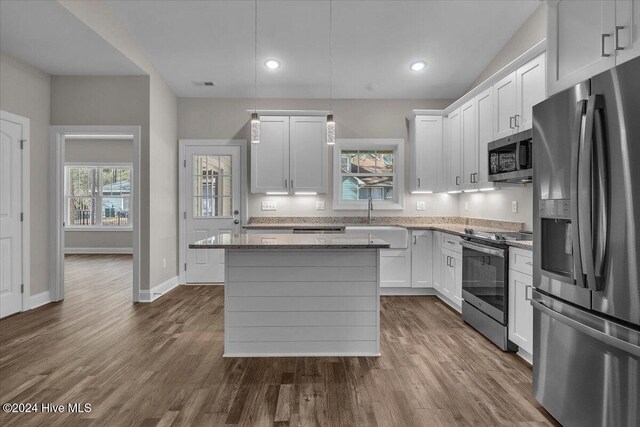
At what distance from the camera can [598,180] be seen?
165 centimetres

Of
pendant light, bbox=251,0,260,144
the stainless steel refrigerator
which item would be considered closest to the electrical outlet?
pendant light, bbox=251,0,260,144

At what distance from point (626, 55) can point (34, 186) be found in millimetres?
5346

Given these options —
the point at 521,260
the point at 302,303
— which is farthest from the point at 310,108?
the point at 521,260

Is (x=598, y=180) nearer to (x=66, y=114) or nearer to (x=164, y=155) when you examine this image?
(x=164, y=155)

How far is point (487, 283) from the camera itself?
3.25 meters

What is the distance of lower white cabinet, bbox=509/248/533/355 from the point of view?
2.69 metres

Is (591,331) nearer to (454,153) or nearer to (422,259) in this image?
(422,259)

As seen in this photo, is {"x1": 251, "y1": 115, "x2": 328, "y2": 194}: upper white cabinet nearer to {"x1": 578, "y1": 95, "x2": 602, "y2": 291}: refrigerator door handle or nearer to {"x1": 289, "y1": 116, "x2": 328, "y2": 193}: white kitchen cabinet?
{"x1": 289, "y1": 116, "x2": 328, "y2": 193}: white kitchen cabinet

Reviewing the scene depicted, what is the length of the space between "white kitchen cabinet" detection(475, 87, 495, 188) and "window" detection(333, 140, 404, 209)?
5.01 ft

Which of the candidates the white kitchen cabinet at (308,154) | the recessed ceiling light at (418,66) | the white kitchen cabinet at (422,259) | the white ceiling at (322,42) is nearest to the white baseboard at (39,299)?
the white ceiling at (322,42)

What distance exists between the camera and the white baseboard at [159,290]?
451 centimetres

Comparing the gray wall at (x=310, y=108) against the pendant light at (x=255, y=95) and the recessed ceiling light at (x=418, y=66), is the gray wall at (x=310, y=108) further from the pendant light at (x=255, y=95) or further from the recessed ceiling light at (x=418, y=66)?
the recessed ceiling light at (x=418, y=66)

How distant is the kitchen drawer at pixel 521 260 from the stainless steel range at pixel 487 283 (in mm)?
58

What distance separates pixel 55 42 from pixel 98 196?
6.29 metres
